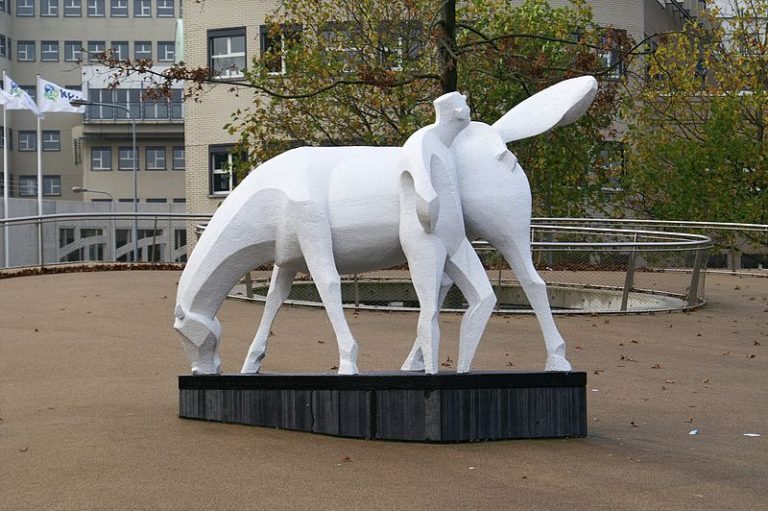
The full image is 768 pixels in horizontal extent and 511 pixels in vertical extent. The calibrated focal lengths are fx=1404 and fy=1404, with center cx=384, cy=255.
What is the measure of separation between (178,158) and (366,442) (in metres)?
76.1

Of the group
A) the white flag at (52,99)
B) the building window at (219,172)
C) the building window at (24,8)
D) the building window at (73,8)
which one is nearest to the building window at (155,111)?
the building window at (73,8)

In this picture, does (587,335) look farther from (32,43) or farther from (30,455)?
(32,43)

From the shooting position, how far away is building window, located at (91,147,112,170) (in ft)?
274

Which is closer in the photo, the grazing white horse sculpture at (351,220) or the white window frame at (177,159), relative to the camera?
the grazing white horse sculpture at (351,220)

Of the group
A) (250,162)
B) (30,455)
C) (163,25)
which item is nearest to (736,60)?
(250,162)

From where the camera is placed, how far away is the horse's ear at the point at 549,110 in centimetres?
999

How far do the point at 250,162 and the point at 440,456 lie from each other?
21.3 meters

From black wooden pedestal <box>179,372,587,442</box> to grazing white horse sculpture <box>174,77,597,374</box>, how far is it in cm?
25

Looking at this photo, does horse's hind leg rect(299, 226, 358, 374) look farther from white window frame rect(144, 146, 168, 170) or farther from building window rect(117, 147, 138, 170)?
white window frame rect(144, 146, 168, 170)

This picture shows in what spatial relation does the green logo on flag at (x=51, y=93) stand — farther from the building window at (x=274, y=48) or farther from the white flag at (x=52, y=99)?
the building window at (x=274, y=48)

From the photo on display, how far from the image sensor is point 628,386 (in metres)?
13.0

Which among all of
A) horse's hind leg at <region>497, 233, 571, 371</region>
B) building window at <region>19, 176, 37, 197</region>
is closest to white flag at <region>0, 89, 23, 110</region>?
building window at <region>19, 176, 37, 197</region>

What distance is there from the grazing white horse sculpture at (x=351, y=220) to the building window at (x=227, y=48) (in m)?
38.0

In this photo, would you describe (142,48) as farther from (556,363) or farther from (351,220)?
(556,363)
